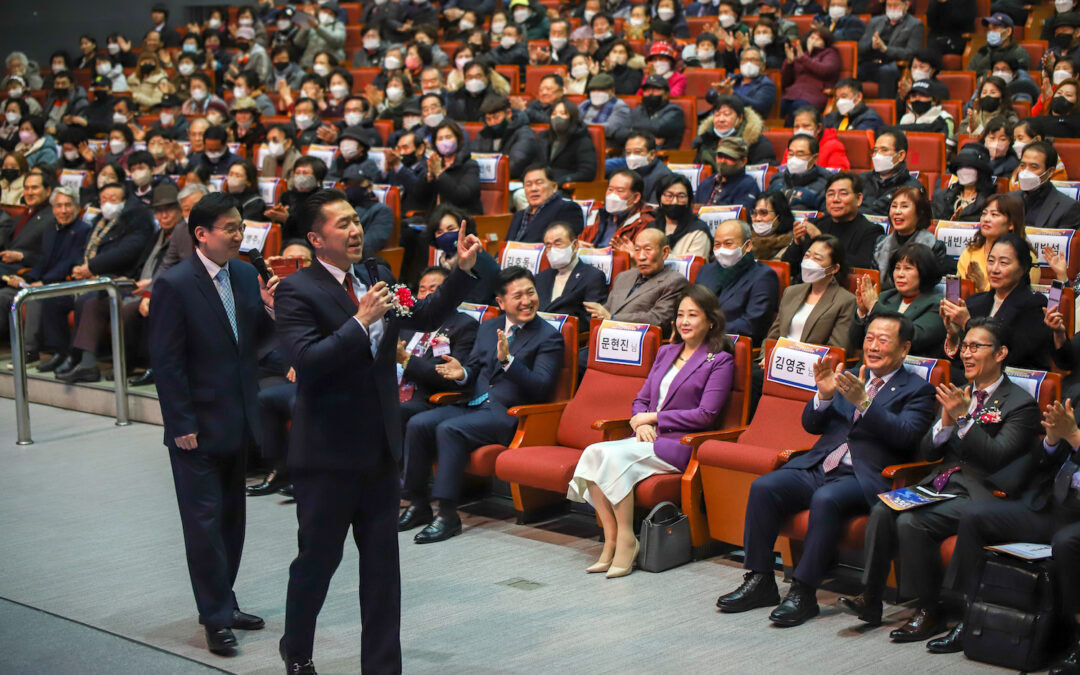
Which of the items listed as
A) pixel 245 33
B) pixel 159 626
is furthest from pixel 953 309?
pixel 245 33

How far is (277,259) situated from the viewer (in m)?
6.27

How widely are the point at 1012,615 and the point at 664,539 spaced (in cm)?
153

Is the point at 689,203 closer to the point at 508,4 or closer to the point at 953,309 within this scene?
the point at 953,309

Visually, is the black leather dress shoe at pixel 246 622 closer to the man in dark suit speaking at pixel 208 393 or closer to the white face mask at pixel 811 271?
the man in dark suit speaking at pixel 208 393

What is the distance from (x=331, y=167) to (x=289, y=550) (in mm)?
4740

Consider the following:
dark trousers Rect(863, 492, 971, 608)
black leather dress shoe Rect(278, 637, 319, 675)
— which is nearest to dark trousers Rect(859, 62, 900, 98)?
dark trousers Rect(863, 492, 971, 608)

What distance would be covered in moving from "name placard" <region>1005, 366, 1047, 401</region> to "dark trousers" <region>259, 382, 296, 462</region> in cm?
Result: 372

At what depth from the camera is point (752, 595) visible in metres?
4.75

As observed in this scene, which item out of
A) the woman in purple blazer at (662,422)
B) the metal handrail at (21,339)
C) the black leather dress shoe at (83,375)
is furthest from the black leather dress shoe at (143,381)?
the woman in purple blazer at (662,422)

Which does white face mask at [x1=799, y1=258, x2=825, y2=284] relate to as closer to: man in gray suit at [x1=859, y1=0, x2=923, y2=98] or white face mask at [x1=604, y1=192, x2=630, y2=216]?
white face mask at [x1=604, y1=192, x2=630, y2=216]

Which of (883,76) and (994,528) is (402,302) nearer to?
(994,528)

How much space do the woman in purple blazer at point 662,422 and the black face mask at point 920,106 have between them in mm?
3788

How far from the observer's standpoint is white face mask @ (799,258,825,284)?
5996 millimetres

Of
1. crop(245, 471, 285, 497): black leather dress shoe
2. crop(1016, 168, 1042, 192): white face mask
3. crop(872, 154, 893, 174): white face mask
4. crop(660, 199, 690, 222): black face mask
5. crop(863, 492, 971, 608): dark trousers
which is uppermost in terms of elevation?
crop(872, 154, 893, 174): white face mask
